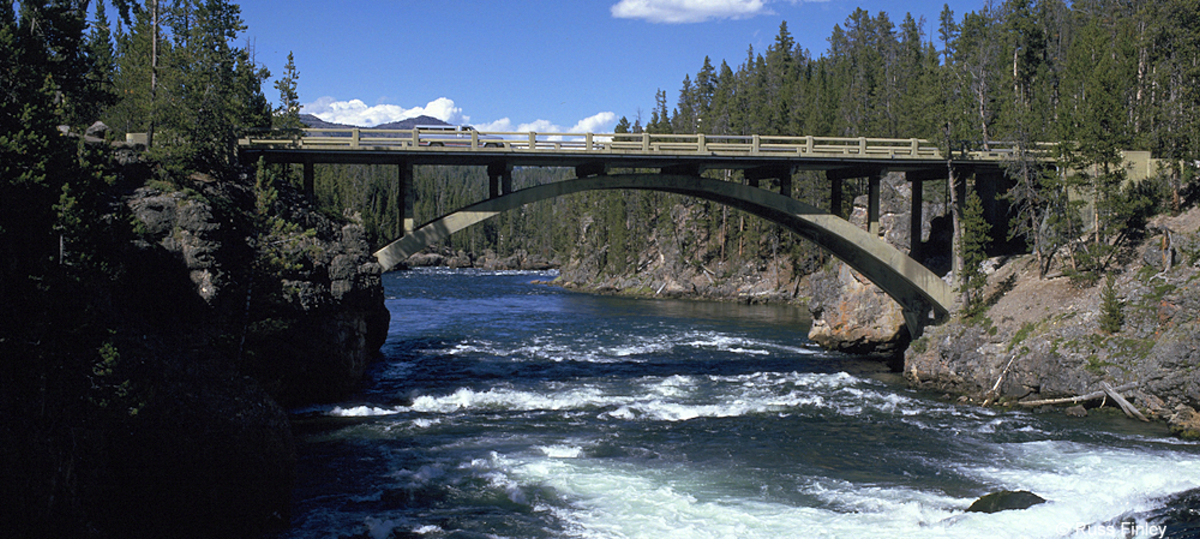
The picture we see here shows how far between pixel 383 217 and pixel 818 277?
9368cm

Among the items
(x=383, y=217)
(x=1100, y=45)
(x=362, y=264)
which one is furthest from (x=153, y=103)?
(x=383, y=217)

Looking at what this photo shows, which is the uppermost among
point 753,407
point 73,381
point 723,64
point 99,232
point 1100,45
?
point 723,64

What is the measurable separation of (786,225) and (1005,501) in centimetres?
1829

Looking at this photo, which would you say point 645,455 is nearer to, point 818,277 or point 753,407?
point 753,407

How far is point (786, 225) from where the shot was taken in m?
32.2

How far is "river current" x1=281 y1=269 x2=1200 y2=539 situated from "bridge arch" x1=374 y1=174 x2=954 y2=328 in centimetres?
348

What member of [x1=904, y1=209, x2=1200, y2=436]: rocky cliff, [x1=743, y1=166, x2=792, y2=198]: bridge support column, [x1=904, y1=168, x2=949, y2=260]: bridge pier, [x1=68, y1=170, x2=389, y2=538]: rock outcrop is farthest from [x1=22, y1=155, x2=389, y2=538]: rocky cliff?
[x1=904, y1=168, x2=949, y2=260]: bridge pier

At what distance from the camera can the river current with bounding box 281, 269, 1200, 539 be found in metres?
14.6

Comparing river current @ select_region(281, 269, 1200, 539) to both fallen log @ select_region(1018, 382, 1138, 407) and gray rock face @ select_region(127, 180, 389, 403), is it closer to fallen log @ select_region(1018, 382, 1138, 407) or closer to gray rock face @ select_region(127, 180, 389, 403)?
fallen log @ select_region(1018, 382, 1138, 407)

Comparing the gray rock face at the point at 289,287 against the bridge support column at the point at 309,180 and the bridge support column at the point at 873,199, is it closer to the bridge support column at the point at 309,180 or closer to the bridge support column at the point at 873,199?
the bridge support column at the point at 309,180

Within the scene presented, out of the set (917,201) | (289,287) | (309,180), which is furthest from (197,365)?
(917,201)

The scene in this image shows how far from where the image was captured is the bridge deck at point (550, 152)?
81.3 ft

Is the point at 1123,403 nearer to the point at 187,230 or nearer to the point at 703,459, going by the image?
the point at 703,459

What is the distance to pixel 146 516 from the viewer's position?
1227 cm
